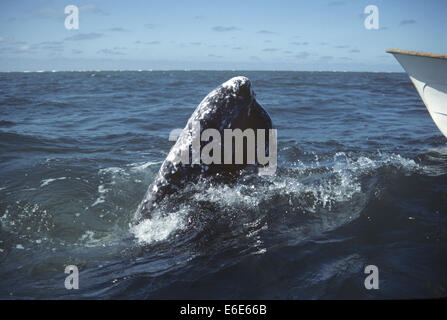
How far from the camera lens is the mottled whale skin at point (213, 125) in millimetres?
4805

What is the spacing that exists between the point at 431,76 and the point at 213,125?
753 centimetres

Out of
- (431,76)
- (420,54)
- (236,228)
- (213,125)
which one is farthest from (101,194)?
(431,76)

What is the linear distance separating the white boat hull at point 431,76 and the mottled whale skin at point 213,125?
6267mm

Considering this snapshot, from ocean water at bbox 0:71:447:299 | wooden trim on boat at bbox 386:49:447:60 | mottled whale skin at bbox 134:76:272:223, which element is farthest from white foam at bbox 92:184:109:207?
wooden trim on boat at bbox 386:49:447:60

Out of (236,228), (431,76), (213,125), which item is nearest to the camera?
(236,228)

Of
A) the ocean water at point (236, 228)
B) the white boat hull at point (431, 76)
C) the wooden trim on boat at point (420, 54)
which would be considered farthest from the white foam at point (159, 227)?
the white boat hull at point (431, 76)

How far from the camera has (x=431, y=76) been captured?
9.20m

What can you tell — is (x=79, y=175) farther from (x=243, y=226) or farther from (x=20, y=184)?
(x=243, y=226)

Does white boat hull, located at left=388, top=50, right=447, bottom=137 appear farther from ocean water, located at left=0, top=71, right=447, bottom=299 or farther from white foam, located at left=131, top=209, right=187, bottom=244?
white foam, located at left=131, top=209, right=187, bottom=244

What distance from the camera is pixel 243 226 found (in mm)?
4672

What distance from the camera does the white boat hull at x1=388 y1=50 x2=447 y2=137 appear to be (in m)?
8.79

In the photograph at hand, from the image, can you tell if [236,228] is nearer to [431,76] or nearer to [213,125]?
[213,125]

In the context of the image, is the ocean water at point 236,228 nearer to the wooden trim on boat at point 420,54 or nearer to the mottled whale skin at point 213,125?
the mottled whale skin at point 213,125
